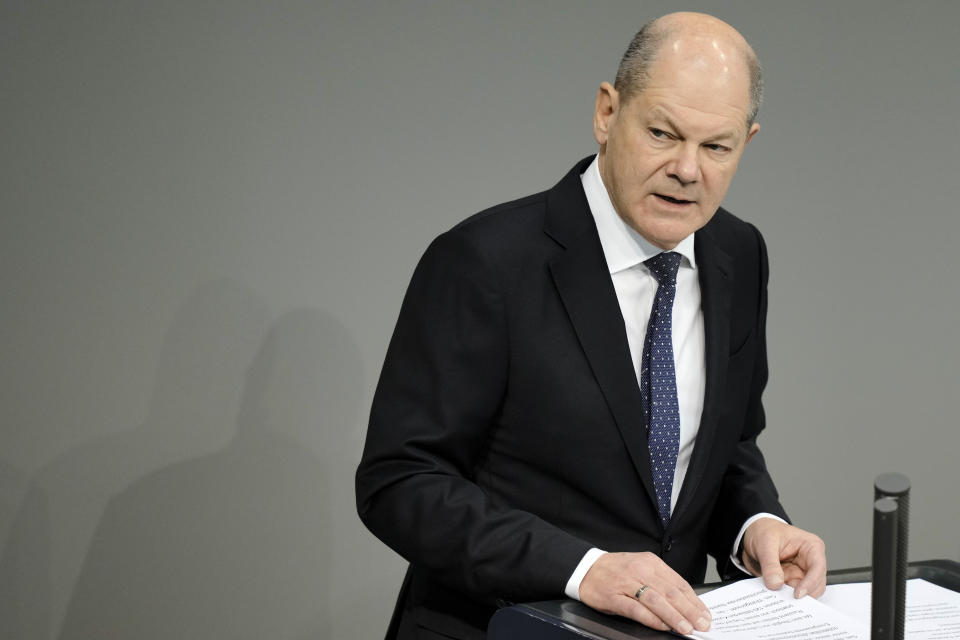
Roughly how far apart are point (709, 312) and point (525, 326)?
302 mm

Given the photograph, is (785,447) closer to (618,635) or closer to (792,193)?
(792,193)

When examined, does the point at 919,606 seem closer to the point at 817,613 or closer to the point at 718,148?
the point at 817,613

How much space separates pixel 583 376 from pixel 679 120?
352 mm

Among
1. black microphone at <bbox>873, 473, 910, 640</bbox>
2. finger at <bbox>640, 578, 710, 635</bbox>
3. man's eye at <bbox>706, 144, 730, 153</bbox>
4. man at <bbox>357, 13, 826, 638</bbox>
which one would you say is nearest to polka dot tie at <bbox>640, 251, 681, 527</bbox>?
man at <bbox>357, 13, 826, 638</bbox>

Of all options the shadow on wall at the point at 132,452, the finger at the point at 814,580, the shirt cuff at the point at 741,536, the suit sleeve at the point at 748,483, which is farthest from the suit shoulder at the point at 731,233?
the shadow on wall at the point at 132,452

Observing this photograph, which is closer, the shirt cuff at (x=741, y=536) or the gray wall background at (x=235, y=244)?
the shirt cuff at (x=741, y=536)

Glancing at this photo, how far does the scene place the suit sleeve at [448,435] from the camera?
139 centimetres

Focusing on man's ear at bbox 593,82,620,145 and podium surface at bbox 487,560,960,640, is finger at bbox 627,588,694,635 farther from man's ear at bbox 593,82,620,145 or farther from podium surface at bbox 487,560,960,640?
man's ear at bbox 593,82,620,145

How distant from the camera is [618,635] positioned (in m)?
1.17

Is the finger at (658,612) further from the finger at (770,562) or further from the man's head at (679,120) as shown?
the man's head at (679,120)

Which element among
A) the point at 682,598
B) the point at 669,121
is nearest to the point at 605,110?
the point at 669,121

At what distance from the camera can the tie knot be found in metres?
1.60

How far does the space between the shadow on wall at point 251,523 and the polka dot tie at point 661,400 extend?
1.39 meters

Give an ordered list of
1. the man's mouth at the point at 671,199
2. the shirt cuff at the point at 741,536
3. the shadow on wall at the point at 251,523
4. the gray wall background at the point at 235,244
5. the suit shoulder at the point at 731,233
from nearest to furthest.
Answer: the man's mouth at the point at 671,199, the shirt cuff at the point at 741,536, the suit shoulder at the point at 731,233, the gray wall background at the point at 235,244, the shadow on wall at the point at 251,523
